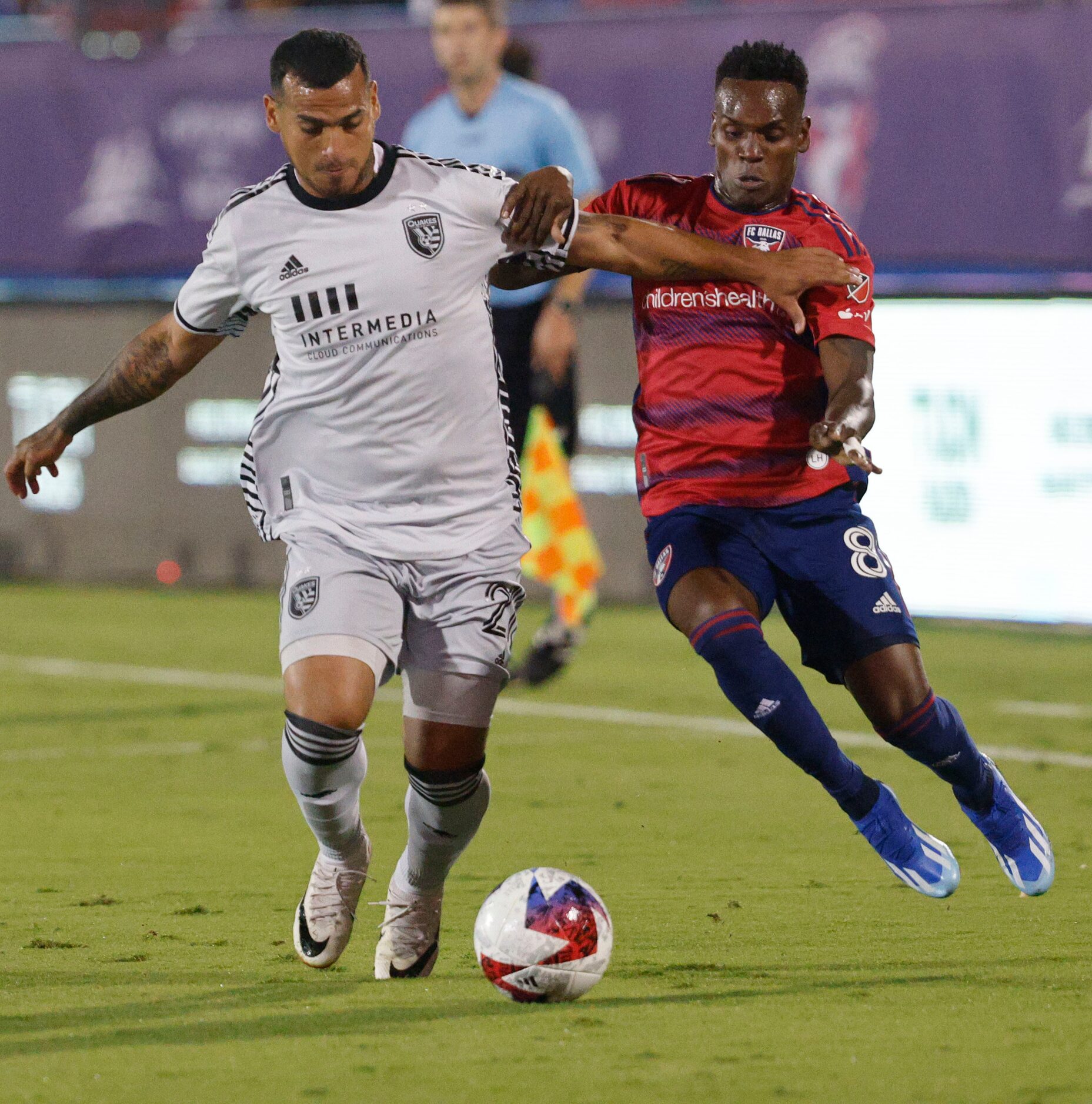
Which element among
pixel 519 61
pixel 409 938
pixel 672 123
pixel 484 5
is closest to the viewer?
pixel 409 938

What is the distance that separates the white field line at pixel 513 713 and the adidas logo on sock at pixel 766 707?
10.5ft

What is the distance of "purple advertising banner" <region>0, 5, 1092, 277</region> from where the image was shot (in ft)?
38.1

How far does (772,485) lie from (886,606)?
42 cm

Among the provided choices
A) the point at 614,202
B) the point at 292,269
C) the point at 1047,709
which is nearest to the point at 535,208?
the point at 292,269

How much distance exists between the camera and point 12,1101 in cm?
372

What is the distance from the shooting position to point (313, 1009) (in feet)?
14.5

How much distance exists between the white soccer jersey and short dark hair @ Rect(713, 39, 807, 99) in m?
0.79

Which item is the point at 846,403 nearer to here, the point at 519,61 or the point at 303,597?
the point at 303,597

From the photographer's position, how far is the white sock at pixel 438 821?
15.9ft

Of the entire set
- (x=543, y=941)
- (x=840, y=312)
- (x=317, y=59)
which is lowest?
(x=543, y=941)

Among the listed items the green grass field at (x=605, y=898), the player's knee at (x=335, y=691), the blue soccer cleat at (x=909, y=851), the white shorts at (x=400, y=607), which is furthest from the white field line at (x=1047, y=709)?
the player's knee at (x=335, y=691)

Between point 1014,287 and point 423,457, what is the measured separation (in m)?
7.67

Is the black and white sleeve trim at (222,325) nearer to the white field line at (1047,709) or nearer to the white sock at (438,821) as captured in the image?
the white sock at (438,821)

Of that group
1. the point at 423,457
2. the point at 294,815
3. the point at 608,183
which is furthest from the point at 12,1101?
the point at 608,183
